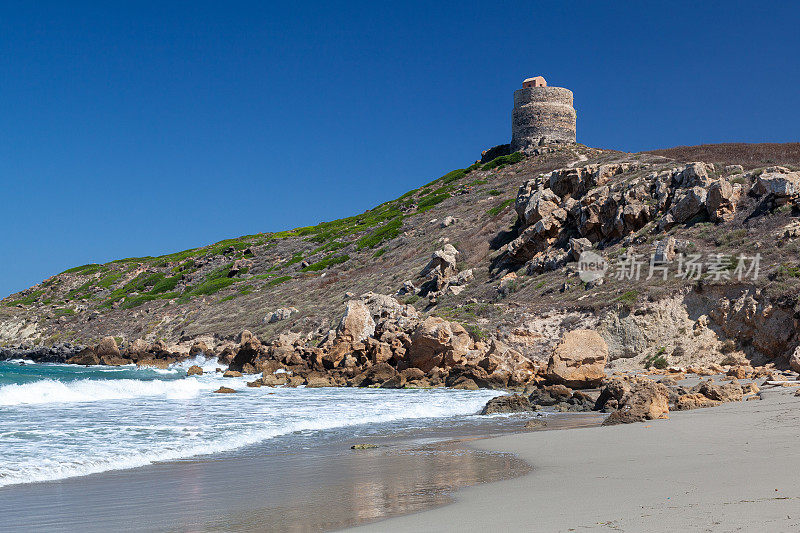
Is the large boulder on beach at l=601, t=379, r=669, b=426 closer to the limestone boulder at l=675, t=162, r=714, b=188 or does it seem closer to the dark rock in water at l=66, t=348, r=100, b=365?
the limestone boulder at l=675, t=162, r=714, b=188

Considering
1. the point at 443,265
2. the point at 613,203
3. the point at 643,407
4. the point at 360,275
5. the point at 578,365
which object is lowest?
the point at 643,407

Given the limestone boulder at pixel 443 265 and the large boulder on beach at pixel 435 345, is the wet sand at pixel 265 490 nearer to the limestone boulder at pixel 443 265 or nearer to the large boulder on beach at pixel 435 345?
the large boulder on beach at pixel 435 345

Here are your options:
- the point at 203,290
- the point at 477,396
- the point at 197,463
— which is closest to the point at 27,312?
the point at 203,290

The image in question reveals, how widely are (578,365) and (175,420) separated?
35.5ft

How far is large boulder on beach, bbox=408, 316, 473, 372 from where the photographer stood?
23641mm

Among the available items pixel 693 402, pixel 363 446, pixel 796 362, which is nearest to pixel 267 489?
pixel 363 446

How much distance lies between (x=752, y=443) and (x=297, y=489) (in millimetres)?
5672

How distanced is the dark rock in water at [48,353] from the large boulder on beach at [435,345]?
129ft

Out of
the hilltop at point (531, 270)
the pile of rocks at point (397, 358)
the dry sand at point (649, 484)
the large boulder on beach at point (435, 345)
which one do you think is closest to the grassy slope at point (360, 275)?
the hilltop at point (531, 270)

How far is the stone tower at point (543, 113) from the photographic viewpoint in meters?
70.2

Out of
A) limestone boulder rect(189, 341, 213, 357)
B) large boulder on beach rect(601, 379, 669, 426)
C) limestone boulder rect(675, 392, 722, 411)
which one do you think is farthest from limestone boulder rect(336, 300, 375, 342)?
limestone boulder rect(189, 341, 213, 357)

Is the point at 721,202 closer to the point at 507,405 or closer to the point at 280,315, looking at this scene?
the point at 507,405

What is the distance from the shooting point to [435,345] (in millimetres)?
23734

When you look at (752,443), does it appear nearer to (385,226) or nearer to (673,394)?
(673,394)
